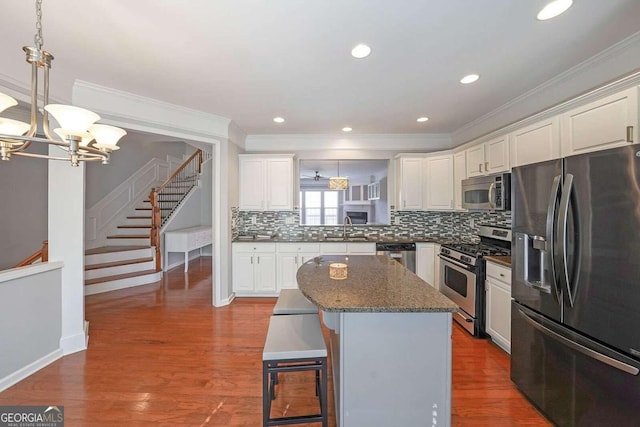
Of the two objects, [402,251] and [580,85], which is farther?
[402,251]

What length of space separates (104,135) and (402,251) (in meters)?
3.72

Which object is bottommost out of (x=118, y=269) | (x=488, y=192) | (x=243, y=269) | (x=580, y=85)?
(x=118, y=269)

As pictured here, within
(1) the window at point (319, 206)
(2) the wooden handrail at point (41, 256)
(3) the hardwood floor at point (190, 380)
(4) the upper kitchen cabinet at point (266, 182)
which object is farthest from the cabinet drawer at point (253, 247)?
(2) the wooden handrail at point (41, 256)

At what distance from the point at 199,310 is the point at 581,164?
4.16m

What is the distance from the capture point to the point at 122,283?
457 cm

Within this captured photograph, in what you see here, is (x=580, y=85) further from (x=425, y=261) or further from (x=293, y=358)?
(x=293, y=358)

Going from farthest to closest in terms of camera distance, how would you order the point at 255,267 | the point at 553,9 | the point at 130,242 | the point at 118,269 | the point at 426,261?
1. the point at 130,242
2. the point at 118,269
3. the point at 255,267
4. the point at 426,261
5. the point at 553,9

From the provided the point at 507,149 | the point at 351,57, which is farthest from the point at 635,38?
the point at 351,57

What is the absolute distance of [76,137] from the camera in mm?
1278

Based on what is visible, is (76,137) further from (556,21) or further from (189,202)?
(189,202)

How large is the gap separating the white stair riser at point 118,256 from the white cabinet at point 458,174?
5457 millimetres

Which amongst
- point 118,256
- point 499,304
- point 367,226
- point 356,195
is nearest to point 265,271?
point 367,226

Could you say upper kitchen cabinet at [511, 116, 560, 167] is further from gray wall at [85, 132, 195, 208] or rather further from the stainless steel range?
gray wall at [85, 132, 195, 208]

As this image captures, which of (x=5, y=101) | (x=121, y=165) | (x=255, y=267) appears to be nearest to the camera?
(x=5, y=101)
